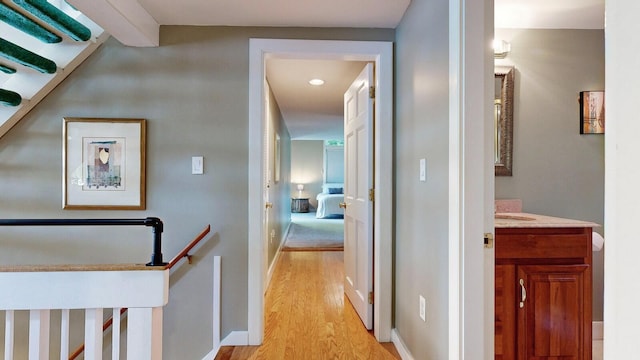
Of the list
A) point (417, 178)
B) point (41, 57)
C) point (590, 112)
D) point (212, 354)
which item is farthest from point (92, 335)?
point (590, 112)

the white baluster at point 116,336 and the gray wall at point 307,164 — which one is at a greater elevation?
the gray wall at point 307,164

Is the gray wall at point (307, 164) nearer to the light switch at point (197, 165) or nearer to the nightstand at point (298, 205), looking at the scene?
the nightstand at point (298, 205)

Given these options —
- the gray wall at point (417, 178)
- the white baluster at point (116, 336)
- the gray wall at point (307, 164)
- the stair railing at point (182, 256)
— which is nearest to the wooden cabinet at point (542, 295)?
the gray wall at point (417, 178)

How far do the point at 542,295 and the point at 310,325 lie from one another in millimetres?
1580

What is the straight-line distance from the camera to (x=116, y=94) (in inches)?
85.7

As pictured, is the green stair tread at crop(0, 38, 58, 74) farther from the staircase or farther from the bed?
the bed

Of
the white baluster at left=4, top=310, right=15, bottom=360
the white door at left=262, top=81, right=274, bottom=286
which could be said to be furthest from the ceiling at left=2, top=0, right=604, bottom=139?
the white baluster at left=4, top=310, right=15, bottom=360

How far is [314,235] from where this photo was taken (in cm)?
605

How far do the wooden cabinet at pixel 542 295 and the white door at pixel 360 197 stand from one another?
97 centimetres

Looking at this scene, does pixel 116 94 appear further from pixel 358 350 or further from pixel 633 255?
pixel 633 255

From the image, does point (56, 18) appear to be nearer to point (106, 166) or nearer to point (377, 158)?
point (106, 166)

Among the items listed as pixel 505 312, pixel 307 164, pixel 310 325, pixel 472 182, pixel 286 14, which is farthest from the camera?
pixel 307 164

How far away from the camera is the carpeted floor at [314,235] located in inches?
201

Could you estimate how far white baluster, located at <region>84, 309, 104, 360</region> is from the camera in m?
1.10
